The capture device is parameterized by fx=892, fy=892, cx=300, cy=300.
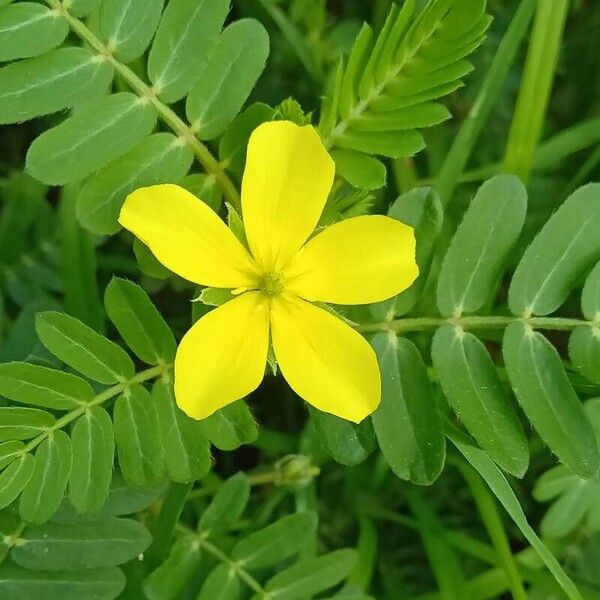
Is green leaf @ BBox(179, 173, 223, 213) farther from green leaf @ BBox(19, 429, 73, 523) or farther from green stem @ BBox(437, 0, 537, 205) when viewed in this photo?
green stem @ BBox(437, 0, 537, 205)

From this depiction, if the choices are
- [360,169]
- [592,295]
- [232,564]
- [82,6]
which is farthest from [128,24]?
[232,564]

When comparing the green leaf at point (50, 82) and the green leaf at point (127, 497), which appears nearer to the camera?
the green leaf at point (50, 82)

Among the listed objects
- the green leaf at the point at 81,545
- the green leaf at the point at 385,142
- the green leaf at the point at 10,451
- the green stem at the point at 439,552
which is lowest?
the green stem at the point at 439,552

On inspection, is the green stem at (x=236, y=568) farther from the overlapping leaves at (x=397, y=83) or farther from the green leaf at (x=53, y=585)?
the overlapping leaves at (x=397, y=83)

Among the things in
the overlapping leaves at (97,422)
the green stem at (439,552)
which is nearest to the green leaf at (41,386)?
the overlapping leaves at (97,422)

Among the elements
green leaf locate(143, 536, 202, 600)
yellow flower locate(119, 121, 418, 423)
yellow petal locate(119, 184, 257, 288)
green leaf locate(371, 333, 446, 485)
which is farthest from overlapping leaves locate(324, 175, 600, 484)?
green leaf locate(143, 536, 202, 600)

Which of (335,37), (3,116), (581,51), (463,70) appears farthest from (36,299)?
(581,51)
